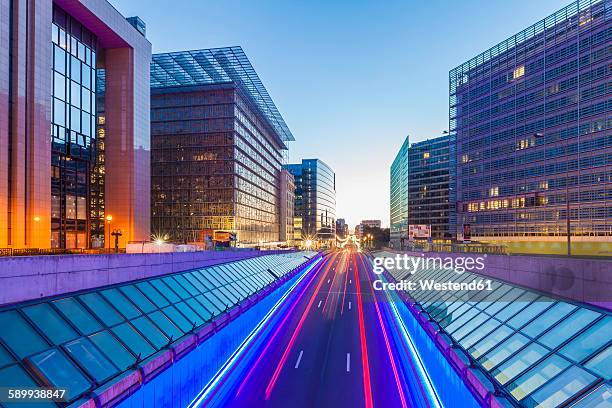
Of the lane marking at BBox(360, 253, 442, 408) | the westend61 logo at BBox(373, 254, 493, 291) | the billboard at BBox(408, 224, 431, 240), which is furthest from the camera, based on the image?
the billboard at BBox(408, 224, 431, 240)

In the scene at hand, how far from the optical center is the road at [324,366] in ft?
53.6

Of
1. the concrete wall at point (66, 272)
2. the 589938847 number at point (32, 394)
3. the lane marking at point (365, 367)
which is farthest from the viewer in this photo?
the lane marking at point (365, 367)

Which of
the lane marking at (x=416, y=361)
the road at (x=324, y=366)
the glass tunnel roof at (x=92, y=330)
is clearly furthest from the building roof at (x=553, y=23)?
the glass tunnel roof at (x=92, y=330)

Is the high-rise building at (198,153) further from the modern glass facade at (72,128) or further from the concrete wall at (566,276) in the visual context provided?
the concrete wall at (566,276)

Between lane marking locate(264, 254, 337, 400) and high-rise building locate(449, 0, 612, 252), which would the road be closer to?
lane marking locate(264, 254, 337, 400)

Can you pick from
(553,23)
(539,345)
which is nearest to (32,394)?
(539,345)

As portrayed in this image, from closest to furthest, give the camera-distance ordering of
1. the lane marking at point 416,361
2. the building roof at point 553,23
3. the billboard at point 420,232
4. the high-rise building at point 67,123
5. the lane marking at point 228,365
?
the lane marking at point 228,365 → the lane marking at point 416,361 → the high-rise building at point 67,123 → the billboard at point 420,232 → the building roof at point 553,23

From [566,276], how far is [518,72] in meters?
86.1

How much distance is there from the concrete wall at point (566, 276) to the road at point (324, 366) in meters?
8.33

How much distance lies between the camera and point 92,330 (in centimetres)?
1270

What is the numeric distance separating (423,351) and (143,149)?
56840mm

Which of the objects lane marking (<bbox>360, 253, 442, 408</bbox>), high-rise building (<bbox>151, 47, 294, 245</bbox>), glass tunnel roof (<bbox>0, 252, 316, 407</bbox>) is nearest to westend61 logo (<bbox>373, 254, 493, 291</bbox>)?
lane marking (<bbox>360, 253, 442, 408</bbox>)

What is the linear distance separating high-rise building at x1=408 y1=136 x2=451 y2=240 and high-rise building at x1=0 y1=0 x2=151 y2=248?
135 metres

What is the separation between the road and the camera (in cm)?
1634
